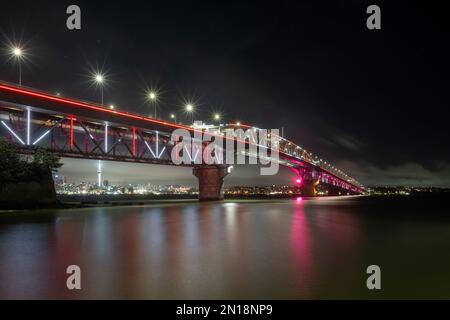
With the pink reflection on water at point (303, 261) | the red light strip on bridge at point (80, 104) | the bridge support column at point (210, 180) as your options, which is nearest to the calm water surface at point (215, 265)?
the pink reflection on water at point (303, 261)

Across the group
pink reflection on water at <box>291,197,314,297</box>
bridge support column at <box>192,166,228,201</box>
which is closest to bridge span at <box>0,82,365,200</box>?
bridge support column at <box>192,166,228,201</box>

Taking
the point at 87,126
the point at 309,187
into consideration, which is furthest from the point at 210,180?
the point at 309,187

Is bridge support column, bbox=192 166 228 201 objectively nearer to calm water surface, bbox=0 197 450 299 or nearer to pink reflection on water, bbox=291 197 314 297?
pink reflection on water, bbox=291 197 314 297

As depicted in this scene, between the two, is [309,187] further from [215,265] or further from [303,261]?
[215,265]

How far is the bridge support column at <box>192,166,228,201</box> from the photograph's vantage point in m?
83.3

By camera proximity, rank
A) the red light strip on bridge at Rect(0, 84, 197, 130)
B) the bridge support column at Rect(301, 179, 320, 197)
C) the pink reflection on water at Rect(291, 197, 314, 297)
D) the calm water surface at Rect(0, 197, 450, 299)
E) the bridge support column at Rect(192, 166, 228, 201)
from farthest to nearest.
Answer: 1. the bridge support column at Rect(301, 179, 320, 197)
2. the bridge support column at Rect(192, 166, 228, 201)
3. the red light strip on bridge at Rect(0, 84, 197, 130)
4. the pink reflection on water at Rect(291, 197, 314, 297)
5. the calm water surface at Rect(0, 197, 450, 299)

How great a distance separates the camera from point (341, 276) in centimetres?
1169

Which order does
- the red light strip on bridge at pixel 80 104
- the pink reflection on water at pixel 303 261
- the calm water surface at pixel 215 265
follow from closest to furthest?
the calm water surface at pixel 215 265 < the pink reflection on water at pixel 303 261 < the red light strip on bridge at pixel 80 104

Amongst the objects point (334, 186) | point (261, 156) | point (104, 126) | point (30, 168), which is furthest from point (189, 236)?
point (334, 186)

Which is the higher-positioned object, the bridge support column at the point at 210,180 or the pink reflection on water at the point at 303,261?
the bridge support column at the point at 210,180

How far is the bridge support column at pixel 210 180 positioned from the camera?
83.3 m

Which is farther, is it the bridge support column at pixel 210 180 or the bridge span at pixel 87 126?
the bridge support column at pixel 210 180

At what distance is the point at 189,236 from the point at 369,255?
10436 millimetres

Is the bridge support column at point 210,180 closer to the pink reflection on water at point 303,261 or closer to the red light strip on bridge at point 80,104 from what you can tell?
the red light strip on bridge at point 80,104
